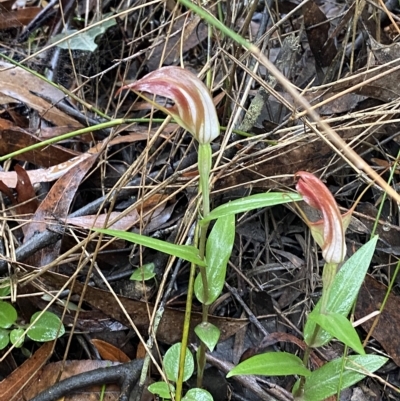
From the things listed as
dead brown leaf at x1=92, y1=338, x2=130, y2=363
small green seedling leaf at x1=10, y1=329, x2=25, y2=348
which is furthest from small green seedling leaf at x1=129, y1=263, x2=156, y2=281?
small green seedling leaf at x1=10, y1=329, x2=25, y2=348

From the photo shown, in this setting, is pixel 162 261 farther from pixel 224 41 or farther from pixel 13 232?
pixel 224 41

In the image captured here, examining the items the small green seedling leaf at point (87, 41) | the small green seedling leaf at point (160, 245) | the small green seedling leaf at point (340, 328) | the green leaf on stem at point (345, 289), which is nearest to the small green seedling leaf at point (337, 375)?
the green leaf on stem at point (345, 289)

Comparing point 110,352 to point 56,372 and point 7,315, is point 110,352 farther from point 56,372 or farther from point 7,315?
point 7,315

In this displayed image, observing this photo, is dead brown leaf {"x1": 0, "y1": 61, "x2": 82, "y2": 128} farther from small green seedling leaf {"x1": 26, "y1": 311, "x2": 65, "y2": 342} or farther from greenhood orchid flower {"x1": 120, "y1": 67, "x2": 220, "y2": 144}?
greenhood orchid flower {"x1": 120, "y1": 67, "x2": 220, "y2": 144}

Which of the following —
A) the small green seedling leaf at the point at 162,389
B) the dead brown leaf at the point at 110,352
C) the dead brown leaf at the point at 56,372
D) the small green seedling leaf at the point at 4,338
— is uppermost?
the small green seedling leaf at the point at 162,389

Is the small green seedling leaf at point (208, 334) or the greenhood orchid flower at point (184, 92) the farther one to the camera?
the small green seedling leaf at point (208, 334)

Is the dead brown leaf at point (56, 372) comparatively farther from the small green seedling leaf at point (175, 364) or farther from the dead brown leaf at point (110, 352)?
the small green seedling leaf at point (175, 364)
